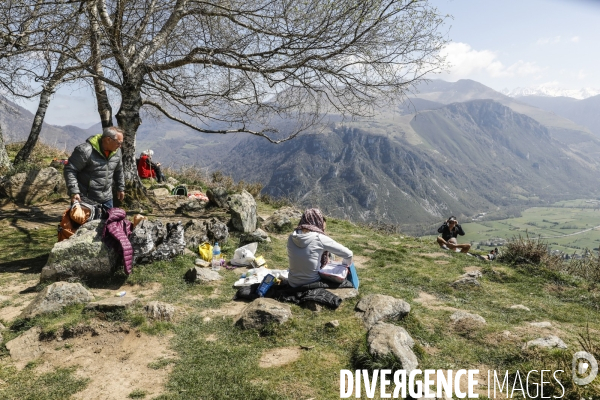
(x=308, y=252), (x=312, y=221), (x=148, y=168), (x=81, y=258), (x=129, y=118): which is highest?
(x=129, y=118)

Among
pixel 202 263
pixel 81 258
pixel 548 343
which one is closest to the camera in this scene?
pixel 548 343

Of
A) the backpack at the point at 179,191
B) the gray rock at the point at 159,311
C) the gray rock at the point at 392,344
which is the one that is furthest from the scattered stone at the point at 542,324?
the backpack at the point at 179,191

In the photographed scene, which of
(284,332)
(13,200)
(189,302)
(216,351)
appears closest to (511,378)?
(284,332)

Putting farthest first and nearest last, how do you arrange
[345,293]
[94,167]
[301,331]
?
[94,167] < [345,293] < [301,331]

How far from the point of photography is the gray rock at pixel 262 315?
4879mm

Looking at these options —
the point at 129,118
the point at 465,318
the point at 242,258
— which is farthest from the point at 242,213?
the point at 465,318

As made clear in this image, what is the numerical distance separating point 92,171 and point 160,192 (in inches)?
305

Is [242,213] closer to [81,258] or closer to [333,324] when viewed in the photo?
[81,258]

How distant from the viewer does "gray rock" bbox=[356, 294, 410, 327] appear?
496 centimetres

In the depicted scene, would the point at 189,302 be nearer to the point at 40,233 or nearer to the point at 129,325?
the point at 129,325

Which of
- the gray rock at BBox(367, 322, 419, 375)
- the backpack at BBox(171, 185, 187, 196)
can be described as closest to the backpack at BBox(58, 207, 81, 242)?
the gray rock at BBox(367, 322, 419, 375)

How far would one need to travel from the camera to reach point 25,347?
4.27 metres

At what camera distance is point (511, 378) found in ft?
12.6

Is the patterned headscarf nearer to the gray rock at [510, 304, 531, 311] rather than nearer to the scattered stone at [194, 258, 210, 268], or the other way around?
the scattered stone at [194, 258, 210, 268]
